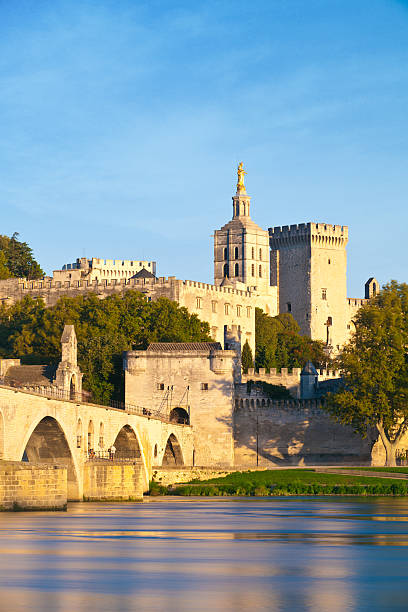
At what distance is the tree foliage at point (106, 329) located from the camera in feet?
320

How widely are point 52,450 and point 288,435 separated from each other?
38.4 meters

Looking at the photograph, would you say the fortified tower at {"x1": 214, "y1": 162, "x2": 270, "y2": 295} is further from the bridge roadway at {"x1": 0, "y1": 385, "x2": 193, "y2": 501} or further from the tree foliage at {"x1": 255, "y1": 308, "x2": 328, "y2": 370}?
the bridge roadway at {"x1": 0, "y1": 385, "x2": 193, "y2": 501}

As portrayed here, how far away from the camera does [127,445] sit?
76500mm

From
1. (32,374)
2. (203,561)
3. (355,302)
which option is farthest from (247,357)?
(203,561)

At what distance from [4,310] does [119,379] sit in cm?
2752

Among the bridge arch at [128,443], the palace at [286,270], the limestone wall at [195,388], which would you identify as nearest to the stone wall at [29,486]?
the bridge arch at [128,443]

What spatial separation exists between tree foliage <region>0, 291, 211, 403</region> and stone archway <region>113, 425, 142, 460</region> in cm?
2035

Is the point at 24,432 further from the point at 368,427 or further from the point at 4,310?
the point at 4,310

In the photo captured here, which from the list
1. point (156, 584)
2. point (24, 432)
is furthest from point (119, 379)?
point (156, 584)

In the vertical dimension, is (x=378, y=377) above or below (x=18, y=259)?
below

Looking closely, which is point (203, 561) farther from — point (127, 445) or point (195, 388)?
point (195, 388)

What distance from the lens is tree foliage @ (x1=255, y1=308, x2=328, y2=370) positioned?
421ft

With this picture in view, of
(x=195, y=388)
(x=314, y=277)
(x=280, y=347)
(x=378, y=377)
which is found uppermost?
(x=314, y=277)

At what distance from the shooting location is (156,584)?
26016 millimetres
